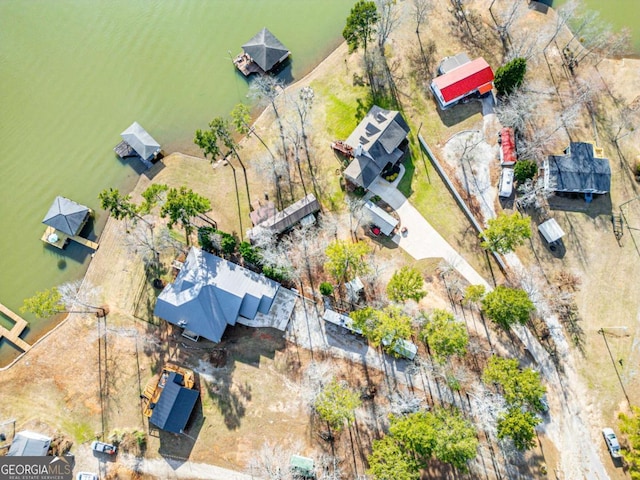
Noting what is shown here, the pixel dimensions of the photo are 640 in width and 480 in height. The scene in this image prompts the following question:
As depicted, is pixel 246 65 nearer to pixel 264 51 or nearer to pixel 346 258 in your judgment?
pixel 264 51

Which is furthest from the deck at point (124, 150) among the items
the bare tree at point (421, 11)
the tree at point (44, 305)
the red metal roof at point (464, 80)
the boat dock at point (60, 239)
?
the bare tree at point (421, 11)

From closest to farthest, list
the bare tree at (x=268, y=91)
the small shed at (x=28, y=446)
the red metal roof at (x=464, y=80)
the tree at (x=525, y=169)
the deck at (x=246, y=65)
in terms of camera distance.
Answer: the small shed at (x=28, y=446), the tree at (x=525, y=169), the red metal roof at (x=464, y=80), the bare tree at (x=268, y=91), the deck at (x=246, y=65)

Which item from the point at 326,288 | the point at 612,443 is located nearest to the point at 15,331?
the point at 326,288

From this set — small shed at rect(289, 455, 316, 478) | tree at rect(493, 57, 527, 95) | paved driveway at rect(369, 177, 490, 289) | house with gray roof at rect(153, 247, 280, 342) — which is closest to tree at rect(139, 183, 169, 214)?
house with gray roof at rect(153, 247, 280, 342)

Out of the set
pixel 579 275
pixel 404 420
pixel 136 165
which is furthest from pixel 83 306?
pixel 579 275

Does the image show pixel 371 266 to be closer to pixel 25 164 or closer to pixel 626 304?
pixel 626 304

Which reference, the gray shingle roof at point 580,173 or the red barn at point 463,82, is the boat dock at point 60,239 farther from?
the gray shingle roof at point 580,173

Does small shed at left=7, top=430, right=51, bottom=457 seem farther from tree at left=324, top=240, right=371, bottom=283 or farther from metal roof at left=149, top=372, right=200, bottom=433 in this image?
tree at left=324, top=240, right=371, bottom=283
